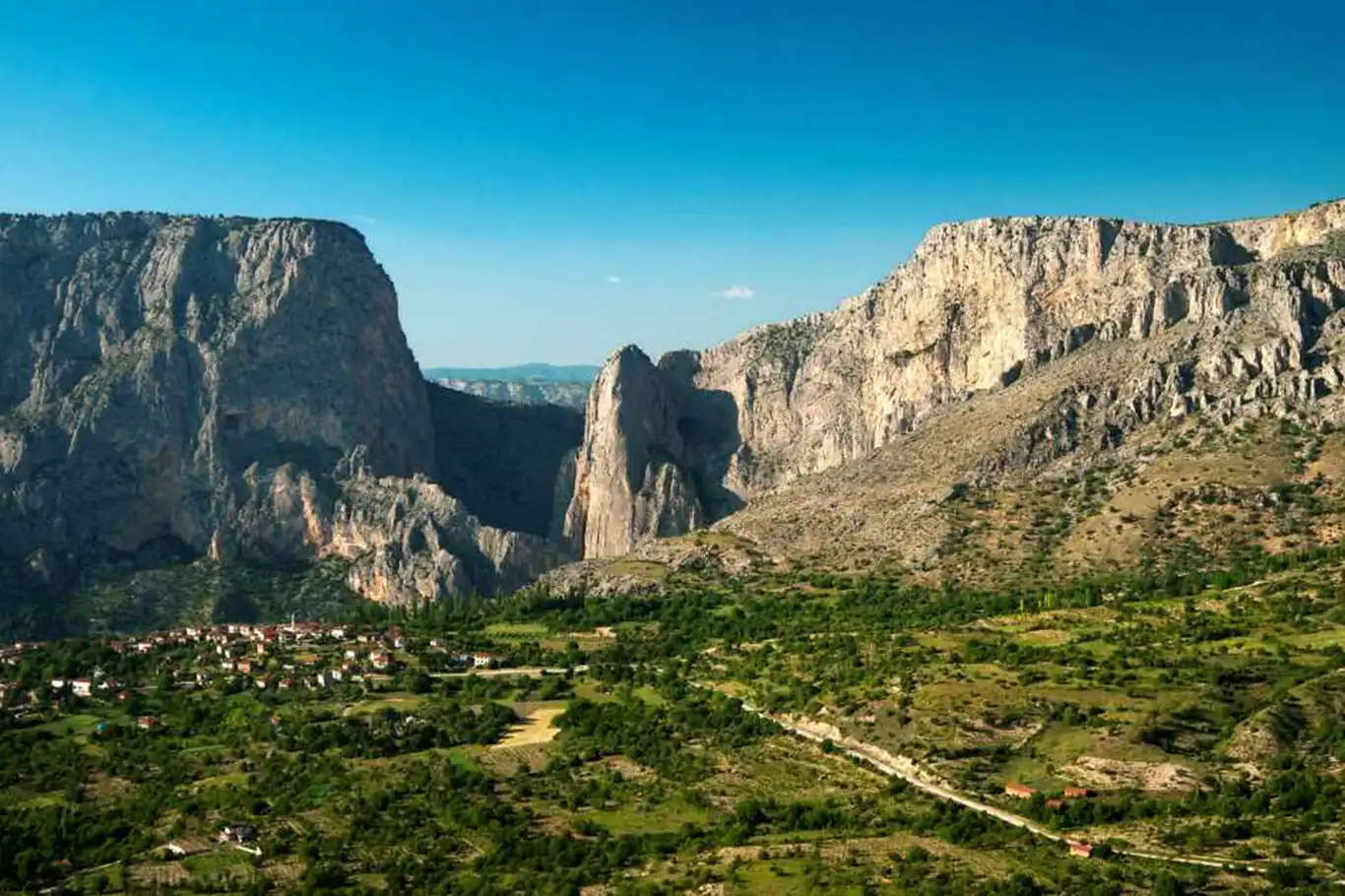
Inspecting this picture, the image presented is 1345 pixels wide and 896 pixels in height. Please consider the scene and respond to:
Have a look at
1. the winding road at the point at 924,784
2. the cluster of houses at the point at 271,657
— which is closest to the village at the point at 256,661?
the cluster of houses at the point at 271,657

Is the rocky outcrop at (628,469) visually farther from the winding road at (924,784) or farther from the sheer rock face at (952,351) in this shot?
the winding road at (924,784)

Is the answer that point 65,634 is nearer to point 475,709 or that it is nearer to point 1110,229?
point 475,709

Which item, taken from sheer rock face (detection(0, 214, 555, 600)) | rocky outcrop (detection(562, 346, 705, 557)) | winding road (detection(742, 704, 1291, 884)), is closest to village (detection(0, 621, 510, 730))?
sheer rock face (detection(0, 214, 555, 600))

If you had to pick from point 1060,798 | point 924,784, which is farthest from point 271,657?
point 1060,798

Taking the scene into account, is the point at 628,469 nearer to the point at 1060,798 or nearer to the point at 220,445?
the point at 220,445

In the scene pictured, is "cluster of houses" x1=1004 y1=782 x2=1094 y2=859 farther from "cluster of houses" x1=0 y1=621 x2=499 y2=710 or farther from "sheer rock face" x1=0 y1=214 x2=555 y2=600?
"sheer rock face" x1=0 y1=214 x2=555 y2=600

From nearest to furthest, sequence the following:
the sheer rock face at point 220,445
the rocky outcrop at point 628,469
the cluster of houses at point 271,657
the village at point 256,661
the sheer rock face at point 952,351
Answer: the village at point 256,661 < the cluster of houses at point 271,657 < the sheer rock face at point 952,351 < the sheer rock face at point 220,445 < the rocky outcrop at point 628,469
